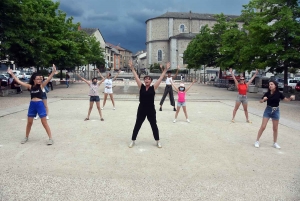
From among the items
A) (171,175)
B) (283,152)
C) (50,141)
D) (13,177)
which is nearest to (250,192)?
(171,175)

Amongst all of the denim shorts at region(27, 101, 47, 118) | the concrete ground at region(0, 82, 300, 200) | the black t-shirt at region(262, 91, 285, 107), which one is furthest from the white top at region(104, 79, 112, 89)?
the black t-shirt at region(262, 91, 285, 107)

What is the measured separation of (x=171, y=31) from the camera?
84.7 meters

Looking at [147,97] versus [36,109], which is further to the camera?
[36,109]

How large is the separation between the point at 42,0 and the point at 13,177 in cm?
3083

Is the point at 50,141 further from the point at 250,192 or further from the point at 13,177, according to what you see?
the point at 250,192

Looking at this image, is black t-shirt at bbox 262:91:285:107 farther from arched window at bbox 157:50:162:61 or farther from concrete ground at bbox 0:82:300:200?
arched window at bbox 157:50:162:61

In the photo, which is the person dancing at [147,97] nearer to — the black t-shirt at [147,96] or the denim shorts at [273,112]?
the black t-shirt at [147,96]

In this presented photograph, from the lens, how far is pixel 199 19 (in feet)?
279

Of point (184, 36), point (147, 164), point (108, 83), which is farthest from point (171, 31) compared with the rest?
point (147, 164)

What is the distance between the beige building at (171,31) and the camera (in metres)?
82.4

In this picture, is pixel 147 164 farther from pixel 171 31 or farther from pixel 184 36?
pixel 171 31

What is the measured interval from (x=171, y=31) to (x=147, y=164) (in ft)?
267

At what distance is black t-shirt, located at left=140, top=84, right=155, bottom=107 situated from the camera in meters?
7.17

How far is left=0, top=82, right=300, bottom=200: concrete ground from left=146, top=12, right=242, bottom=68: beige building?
2885 inches
